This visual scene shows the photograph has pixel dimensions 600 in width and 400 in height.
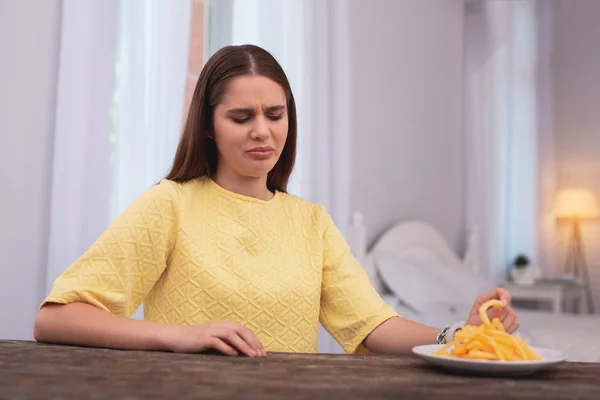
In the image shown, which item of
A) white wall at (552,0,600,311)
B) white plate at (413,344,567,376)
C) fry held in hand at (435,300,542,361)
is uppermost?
white wall at (552,0,600,311)

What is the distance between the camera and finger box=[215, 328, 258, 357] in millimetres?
1053

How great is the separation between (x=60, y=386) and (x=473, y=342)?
1.68ft

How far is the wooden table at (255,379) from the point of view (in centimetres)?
75

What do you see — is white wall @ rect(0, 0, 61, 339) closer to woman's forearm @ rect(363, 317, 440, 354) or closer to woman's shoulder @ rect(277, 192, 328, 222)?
woman's shoulder @ rect(277, 192, 328, 222)

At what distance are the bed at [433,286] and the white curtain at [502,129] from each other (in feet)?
2.48

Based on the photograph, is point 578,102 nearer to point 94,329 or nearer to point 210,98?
point 210,98

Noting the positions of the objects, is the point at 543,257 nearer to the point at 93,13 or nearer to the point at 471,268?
the point at 471,268

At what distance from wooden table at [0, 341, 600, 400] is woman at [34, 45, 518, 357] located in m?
0.29

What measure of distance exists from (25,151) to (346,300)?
1003mm

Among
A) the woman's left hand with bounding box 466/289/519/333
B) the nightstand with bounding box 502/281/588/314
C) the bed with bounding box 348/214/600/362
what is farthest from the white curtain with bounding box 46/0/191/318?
the nightstand with bounding box 502/281/588/314

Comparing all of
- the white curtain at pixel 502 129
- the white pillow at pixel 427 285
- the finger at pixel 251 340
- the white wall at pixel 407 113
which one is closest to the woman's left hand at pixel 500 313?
the finger at pixel 251 340

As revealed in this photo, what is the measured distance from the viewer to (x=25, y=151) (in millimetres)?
1964

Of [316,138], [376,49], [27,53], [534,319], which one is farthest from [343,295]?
[376,49]

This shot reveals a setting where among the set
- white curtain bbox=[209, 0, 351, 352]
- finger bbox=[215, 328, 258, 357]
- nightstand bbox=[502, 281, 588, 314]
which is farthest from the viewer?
nightstand bbox=[502, 281, 588, 314]
